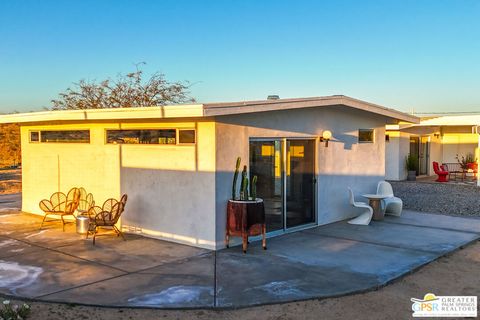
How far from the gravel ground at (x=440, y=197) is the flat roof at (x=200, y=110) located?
311 cm

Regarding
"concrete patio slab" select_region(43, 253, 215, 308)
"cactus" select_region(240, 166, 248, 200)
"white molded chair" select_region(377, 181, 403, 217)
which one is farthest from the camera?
"white molded chair" select_region(377, 181, 403, 217)

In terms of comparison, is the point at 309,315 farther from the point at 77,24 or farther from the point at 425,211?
the point at 77,24

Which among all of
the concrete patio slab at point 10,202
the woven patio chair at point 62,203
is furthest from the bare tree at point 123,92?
the woven patio chair at point 62,203

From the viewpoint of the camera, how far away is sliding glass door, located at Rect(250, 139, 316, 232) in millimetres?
8578

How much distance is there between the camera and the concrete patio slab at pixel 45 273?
555 cm

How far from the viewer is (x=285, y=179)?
895cm

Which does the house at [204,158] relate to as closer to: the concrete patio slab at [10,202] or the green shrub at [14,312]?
the concrete patio slab at [10,202]

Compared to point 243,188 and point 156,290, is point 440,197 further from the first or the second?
point 156,290

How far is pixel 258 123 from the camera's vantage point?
27.5 feet

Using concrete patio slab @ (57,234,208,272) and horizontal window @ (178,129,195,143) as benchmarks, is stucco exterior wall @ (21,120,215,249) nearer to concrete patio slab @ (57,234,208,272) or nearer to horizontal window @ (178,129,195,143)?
horizontal window @ (178,129,195,143)

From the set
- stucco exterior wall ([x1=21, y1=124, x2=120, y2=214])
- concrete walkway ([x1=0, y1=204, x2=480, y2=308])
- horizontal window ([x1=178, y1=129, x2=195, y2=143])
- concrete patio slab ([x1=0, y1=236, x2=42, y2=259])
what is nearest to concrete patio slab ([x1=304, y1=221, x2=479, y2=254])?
concrete walkway ([x1=0, y1=204, x2=480, y2=308])

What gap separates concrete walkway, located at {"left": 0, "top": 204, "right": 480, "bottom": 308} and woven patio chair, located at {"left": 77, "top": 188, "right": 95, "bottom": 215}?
57 centimetres

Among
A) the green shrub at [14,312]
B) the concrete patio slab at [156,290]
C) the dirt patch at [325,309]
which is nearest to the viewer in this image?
the green shrub at [14,312]

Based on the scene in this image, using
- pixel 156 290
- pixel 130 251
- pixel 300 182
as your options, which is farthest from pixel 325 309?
pixel 300 182
